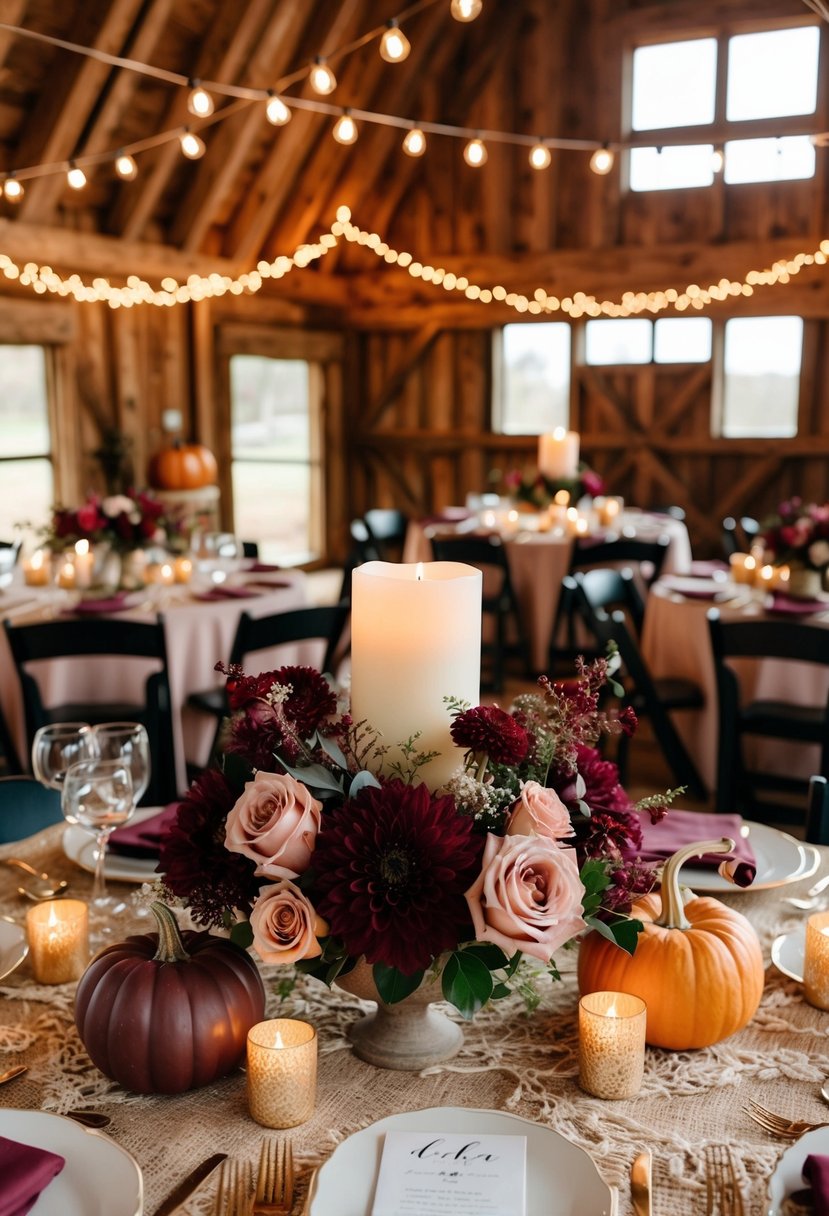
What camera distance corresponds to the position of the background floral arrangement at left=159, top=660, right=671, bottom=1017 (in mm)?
1106

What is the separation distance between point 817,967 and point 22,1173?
0.94 m

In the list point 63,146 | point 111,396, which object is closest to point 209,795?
point 63,146

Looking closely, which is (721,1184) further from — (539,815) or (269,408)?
(269,408)

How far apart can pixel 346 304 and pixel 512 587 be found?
501 centimetres

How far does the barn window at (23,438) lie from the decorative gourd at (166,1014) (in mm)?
6892

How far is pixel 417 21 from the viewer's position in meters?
8.77

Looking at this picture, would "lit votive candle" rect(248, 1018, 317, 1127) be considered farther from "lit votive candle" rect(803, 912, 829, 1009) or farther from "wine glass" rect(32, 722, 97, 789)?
"wine glass" rect(32, 722, 97, 789)

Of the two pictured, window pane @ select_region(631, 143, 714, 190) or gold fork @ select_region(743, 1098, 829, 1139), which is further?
window pane @ select_region(631, 143, 714, 190)

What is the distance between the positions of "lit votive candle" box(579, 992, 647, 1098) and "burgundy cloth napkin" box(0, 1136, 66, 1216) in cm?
54

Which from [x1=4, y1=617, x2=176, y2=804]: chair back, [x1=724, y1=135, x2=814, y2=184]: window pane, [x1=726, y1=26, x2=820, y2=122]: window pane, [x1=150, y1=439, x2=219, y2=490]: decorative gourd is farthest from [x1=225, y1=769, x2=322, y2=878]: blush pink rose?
[x1=726, y1=26, x2=820, y2=122]: window pane

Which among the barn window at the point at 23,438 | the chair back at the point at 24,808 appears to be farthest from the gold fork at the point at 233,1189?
the barn window at the point at 23,438

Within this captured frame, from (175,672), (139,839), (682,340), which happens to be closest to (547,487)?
(682,340)

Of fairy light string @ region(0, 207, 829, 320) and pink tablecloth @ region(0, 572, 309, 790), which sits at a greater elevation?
fairy light string @ region(0, 207, 829, 320)

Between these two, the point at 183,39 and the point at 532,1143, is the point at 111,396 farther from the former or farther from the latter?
the point at 532,1143
